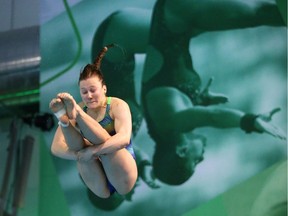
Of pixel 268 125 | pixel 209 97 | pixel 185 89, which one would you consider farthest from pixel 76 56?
pixel 268 125

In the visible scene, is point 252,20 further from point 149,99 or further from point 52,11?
point 52,11

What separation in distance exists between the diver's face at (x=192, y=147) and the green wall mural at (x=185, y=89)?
1cm

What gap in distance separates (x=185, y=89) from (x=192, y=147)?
0.85m

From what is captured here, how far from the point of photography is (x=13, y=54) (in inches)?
281

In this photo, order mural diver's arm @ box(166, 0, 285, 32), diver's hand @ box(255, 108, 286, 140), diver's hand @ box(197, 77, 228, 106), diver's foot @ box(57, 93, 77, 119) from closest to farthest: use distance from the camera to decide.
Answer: diver's foot @ box(57, 93, 77, 119)
diver's hand @ box(255, 108, 286, 140)
diver's hand @ box(197, 77, 228, 106)
mural diver's arm @ box(166, 0, 285, 32)

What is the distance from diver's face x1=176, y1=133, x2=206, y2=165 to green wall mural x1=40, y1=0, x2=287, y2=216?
0.05 ft

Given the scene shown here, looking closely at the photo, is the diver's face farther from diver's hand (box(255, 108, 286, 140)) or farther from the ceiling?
the ceiling

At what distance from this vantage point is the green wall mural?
6988 mm

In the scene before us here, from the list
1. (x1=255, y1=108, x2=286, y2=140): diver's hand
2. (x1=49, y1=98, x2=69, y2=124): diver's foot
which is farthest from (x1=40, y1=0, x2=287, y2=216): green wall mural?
(x1=49, y1=98, x2=69, y2=124): diver's foot

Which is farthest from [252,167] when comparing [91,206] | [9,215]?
[9,215]

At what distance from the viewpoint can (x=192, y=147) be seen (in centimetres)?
714

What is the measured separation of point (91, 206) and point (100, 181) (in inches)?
144

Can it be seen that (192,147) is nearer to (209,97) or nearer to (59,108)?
(209,97)

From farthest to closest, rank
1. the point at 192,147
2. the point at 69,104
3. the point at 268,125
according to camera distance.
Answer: the point at 192,147, the point at 268,125, the point at 69,104
